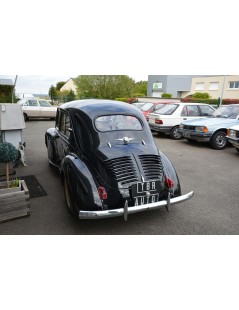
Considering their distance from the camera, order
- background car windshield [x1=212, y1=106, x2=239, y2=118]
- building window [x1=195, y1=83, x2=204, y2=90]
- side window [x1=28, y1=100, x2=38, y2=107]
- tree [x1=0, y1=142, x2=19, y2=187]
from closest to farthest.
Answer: tree [x1=0, y1=142, x2=19, y2=187], background car windshield [x1=212, y1=106, x2=239, y2=118], side window [x1=28, y1=100, x2=38, y2=107], building window [x1=195, y1=83, x2=204, y2=90]

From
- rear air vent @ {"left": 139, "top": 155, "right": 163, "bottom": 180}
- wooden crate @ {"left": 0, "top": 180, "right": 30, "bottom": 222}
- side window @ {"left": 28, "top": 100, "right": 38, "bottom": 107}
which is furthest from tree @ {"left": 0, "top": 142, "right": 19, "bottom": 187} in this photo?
side window @ {"left": 28, "top": 100, "right": 38, "bottom": 107}

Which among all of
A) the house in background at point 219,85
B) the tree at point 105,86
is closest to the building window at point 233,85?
the house in background at point 219,85

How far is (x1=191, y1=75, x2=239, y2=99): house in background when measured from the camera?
2866 cm

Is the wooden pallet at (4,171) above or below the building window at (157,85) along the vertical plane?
below

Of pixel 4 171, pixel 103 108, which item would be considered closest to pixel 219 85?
pixel 103 108

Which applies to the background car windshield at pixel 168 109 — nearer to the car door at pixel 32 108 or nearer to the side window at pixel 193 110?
the side window at pixel 193 110

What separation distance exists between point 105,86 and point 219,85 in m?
15.1

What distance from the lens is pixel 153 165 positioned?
3473 millimetres

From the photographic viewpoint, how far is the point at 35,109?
15.3m

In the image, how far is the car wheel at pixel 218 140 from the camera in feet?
27.5

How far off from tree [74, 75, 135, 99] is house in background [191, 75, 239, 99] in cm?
988

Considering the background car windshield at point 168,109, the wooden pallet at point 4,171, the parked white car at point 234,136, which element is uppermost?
the background car windshield at point 168,109

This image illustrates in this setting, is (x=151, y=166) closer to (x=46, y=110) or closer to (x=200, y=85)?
(x=46, y=110)

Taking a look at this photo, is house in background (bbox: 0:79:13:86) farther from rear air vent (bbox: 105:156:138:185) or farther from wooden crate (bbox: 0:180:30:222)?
rear air vent (bbox: 105:156:138:185)
